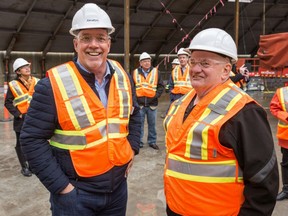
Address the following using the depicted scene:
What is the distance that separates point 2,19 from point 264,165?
11.8 metres

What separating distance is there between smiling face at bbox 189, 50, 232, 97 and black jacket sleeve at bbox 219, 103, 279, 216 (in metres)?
0.29

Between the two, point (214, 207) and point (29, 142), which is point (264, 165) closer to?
point (214, 207)

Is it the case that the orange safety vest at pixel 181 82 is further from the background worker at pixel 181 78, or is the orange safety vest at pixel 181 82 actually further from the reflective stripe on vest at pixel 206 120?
the reflective stripe on vest at pixel 206 120

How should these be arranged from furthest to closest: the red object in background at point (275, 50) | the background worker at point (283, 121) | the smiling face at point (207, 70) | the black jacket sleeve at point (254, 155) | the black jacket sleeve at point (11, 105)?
the red object in background at point (275, 50), the black jacket sleeve at point (11, 105), the background worker at point (283, 121), the smiling face at point (207, 70), the black jacket sleeve at point (254, 155)

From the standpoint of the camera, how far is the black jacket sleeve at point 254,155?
60.0 inches

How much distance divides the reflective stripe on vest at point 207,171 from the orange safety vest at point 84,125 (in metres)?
0.48

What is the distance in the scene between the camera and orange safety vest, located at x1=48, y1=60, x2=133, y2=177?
1900mm

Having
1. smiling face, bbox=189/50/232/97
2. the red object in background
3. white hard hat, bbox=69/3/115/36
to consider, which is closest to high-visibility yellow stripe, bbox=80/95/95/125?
white hard hat, bbox=69/3/115/36

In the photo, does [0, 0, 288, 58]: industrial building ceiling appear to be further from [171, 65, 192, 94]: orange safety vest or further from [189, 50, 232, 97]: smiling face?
[189, 50, 232, 97]: smiling face

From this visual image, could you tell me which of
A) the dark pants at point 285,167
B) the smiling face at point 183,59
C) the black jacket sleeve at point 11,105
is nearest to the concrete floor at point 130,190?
the dark pants at point 285,167

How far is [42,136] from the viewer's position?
1.89 m

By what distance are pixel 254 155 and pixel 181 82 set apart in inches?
196

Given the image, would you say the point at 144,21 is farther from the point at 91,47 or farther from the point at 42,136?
the point at 42,136

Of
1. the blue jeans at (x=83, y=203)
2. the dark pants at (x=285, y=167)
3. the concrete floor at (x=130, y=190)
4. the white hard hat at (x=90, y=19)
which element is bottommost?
the concrete floor at (x=130, y=190)
